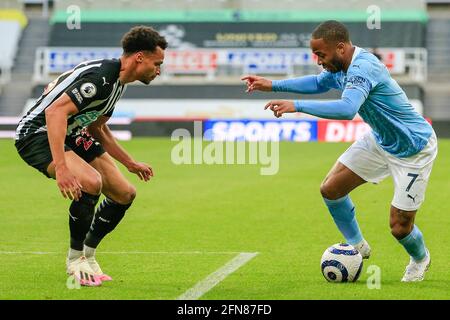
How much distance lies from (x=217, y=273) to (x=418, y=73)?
36.0m

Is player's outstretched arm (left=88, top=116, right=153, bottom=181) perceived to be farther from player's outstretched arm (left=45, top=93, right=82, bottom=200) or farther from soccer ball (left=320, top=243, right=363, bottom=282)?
soccer ball (left=320, top=243, right=363, bottom=282)

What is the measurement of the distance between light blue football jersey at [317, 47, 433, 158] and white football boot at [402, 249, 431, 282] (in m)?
0.96

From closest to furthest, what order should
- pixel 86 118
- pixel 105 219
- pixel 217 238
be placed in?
pixel 86 118, pixel 105 219, pixel 217 238

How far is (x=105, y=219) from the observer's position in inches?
373

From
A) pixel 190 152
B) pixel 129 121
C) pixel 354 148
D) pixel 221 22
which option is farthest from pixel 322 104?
pixel 221 22

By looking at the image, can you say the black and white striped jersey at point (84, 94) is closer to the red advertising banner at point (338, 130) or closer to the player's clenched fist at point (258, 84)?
the player's clenched fist at point (258, 84)

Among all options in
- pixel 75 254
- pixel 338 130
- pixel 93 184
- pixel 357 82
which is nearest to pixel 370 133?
pixel 357 82

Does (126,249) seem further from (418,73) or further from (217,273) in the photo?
(418,73)

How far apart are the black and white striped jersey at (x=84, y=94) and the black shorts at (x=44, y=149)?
6 centimetres

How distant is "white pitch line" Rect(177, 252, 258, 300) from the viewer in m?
8.49

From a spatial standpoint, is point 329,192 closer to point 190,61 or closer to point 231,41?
point 190,61

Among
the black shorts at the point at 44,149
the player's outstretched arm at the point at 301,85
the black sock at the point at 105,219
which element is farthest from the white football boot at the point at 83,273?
the player's outstretched arm at the point at 301,85

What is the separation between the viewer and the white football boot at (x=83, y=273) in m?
8.95

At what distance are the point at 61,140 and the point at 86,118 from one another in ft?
2.16
